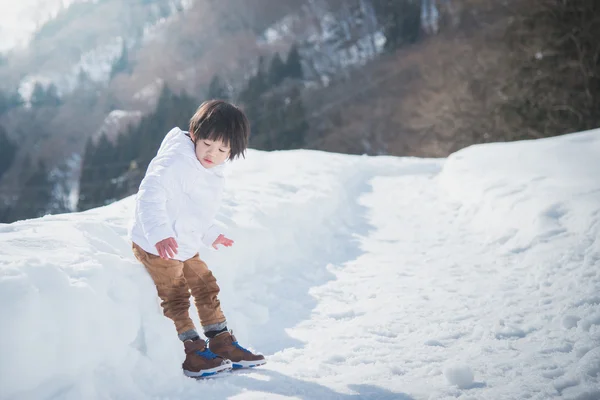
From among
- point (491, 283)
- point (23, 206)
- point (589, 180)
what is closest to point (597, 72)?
point (589, 180)

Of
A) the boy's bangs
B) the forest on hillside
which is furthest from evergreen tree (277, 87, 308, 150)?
the boy's bangs

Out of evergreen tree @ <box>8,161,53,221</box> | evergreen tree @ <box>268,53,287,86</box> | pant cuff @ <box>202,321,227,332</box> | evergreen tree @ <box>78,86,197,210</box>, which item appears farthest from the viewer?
evergreen tree @ <box>8,161,53,221</box>

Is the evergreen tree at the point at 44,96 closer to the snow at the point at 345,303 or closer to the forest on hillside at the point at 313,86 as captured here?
the forest on hillside at the point at 313,86

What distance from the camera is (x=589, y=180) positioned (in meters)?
4.16

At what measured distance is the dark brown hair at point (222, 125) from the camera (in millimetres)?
2385

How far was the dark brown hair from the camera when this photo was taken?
7.82ft

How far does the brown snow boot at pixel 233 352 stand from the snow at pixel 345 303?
57 mm

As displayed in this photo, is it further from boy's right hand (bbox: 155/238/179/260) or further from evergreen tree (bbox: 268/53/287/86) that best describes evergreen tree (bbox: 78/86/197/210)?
boy's right hand (bbox: 155/238/179/260)

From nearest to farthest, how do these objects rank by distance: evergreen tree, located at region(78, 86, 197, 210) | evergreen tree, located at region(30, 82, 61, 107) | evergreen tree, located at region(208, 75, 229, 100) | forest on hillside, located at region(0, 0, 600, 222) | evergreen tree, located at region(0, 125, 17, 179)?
1. forest on hillside, located at region(0, 0, 600, 222)
2. evergreen tree, located at region(78, 86, 197, 210)
3. evergreen tree, located at region(208, 75, 229, 100)
4. evergreen tree, located at region(0, 125, 17, 179)
5. evergreen tree, located at region(30, 82, 61, 107)

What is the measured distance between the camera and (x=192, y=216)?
2449 millimetres

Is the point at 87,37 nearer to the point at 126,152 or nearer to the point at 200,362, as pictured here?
the point at 126,152

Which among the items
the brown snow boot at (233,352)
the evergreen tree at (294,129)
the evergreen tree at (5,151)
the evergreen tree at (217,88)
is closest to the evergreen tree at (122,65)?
the evergreen tree at (5,151)

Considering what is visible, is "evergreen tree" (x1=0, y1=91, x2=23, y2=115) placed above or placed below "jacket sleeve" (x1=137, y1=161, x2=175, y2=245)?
above

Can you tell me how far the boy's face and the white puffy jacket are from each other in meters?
0.04
